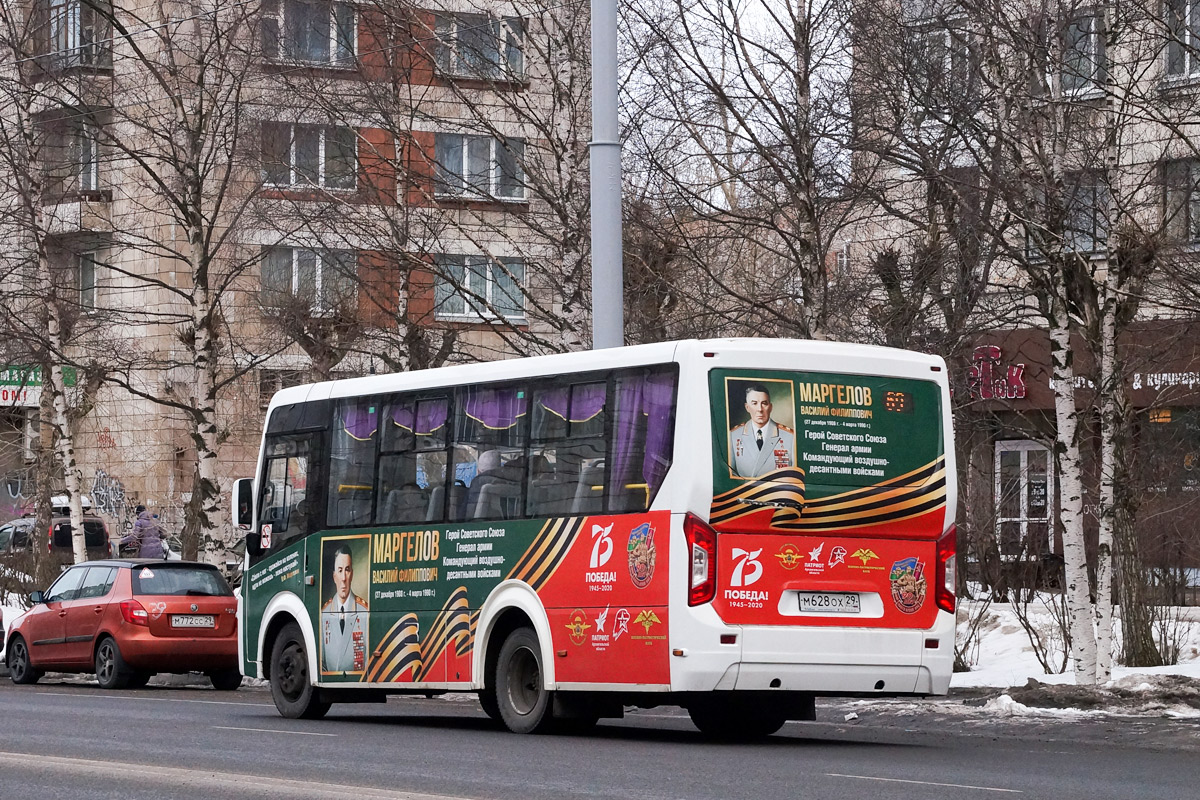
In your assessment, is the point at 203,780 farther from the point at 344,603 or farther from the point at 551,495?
the point at 344,603

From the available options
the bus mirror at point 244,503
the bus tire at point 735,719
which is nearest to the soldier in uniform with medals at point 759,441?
the bus tire at point 735,719

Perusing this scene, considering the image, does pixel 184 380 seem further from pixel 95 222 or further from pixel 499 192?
pixel 499 192

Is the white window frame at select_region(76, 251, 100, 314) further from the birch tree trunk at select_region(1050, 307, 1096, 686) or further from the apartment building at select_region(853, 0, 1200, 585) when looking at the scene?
the birch tree trunk at select_region(1050, 307, 1096, 686)

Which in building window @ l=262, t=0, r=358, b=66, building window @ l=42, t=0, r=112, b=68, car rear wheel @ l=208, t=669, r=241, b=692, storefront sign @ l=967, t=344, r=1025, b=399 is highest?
building window @ l=42, t=0, r=112, b=68

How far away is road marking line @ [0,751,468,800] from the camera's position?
10391 mm

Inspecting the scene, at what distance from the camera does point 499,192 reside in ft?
88.2

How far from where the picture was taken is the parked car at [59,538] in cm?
3447

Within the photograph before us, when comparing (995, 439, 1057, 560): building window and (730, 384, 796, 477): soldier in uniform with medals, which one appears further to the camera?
(995, 439, 1057, 560): building window

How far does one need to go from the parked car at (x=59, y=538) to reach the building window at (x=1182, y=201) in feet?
70.7

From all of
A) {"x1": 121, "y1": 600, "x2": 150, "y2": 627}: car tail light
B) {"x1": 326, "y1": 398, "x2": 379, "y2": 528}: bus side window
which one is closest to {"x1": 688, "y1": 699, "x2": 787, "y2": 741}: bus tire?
{"x1": 326, "y1": 398, "x2": 379, "y2": 528}: bus side window

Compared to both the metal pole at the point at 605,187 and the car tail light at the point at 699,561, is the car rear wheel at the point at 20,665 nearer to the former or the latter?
the metal pole at the point at 605,187

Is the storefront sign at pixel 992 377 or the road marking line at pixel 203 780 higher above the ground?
the storefront sign at pixel 992 377

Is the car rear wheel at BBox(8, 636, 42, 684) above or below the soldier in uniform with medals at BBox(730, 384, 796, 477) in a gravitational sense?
below

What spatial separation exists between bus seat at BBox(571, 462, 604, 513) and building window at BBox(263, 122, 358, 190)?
35.3 ft
